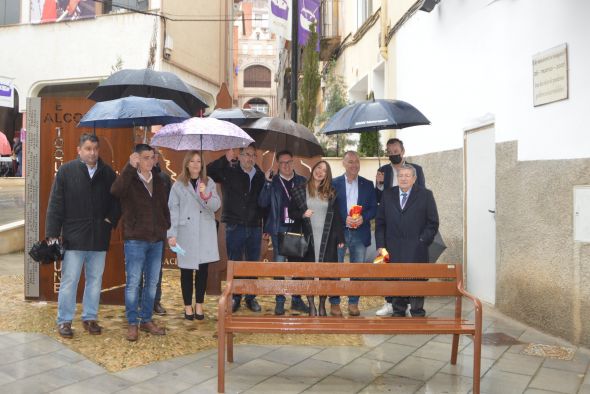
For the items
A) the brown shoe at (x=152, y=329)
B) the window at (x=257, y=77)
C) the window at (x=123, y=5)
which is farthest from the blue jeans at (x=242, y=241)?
the window at (x=257, y=77)

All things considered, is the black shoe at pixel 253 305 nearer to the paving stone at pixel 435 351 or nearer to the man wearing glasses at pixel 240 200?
the man wearing glasses at pixel 240 200

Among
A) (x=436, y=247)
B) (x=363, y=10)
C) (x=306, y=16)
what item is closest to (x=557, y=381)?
(x=436, y=247)

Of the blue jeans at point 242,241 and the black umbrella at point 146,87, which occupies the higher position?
the black umbrella at point 146,87

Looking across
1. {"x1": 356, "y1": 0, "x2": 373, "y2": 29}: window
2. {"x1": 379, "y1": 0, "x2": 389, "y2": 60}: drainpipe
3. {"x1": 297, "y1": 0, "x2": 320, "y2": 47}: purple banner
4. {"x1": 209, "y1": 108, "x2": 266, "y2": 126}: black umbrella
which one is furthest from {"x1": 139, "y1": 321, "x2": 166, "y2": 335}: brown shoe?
{"x1": 297, "y1": 0, "x2": 320, "y2": 47}: purple banner

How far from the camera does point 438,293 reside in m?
4.70

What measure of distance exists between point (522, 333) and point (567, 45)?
281 centimetres

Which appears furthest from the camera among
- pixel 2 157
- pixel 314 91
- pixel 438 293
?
pixel 2 157

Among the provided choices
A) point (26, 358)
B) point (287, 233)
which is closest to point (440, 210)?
point (287, 233)

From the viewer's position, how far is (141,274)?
18.5ft

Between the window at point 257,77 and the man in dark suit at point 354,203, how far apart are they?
52.0 metres

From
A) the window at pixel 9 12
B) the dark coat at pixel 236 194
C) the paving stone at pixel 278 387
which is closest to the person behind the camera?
the paving stone at pixel 278 387

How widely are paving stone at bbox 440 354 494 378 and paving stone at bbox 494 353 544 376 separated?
0.09 meters

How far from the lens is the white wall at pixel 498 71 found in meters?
5.53

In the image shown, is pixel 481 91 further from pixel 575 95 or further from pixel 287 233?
pixel 287 233
